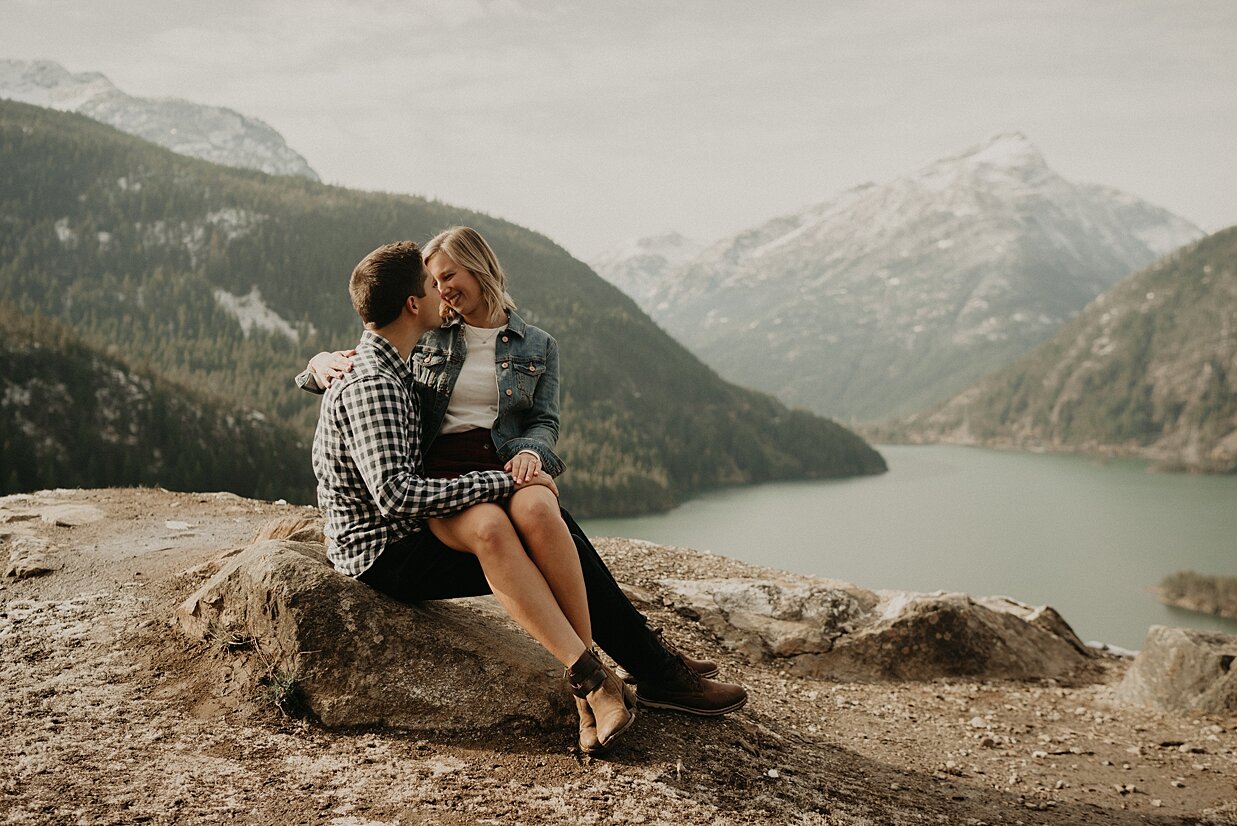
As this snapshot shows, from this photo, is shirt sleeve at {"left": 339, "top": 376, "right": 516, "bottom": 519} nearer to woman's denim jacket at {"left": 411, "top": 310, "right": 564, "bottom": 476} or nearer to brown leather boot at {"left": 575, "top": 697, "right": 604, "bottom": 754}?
woman's denim jacket at {"left": 411, "top": 310, "right": 564, "bottom": 476}

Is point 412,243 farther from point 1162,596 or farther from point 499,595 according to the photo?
point 1162,596

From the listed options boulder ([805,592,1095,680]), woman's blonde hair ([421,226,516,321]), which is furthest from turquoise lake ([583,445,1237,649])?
woman's blonde hair ([421,226,516,321])

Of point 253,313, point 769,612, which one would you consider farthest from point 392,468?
point 253,313

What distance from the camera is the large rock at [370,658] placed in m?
5.21

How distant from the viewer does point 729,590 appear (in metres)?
9.79

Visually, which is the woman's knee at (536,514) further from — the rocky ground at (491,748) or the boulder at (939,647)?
the boulder at (939,647)

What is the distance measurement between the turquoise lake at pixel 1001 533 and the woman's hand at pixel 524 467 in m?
58.6

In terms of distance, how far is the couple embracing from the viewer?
15.7 feet

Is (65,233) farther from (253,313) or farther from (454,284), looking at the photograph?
(454,284)

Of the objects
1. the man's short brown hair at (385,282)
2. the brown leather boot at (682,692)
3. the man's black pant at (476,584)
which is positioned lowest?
the brown leather boot at (682,692)

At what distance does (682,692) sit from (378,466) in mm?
2385

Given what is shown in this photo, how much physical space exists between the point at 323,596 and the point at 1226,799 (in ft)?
23.8

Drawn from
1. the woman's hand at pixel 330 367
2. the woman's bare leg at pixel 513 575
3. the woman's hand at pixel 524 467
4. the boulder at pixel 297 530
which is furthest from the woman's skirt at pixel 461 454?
the boulder at pixel 297 530

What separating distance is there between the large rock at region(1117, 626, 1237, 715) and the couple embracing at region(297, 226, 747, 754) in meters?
6.42
